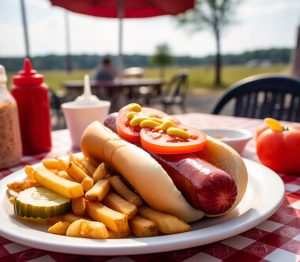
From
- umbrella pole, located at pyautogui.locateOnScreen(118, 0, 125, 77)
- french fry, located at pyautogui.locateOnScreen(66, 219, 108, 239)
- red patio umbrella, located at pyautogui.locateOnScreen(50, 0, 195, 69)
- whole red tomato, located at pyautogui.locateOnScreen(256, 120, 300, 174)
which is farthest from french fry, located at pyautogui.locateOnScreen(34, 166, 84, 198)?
umbrella pole, located at pyautogui.locateOnScreen(118, 0, 125, 77)

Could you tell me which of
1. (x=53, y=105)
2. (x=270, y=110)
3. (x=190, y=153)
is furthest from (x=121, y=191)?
(x=53, y=105)

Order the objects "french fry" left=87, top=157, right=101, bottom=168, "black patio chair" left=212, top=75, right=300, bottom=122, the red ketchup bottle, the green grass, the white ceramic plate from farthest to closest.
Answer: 1. the green grass
2. "black patio chair" left=212, top=75, right=300, bottom=122
3. the red ketchup bottle
4. "french fry" left=87, top=157, right=101, bottom=168
5. the white ceramic plate

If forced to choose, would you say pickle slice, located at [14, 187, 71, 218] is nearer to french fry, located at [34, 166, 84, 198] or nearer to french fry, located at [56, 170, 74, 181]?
french fry, located at [34, 166, 84, 198]

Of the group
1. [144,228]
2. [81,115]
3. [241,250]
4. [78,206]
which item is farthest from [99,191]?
[81,115]

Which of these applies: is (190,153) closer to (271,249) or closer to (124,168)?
(124,168)

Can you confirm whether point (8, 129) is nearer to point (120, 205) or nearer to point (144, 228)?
point (120, 205)

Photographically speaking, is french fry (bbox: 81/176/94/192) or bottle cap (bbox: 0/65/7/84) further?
bottle cap (bbox: 0/65/7/84)
